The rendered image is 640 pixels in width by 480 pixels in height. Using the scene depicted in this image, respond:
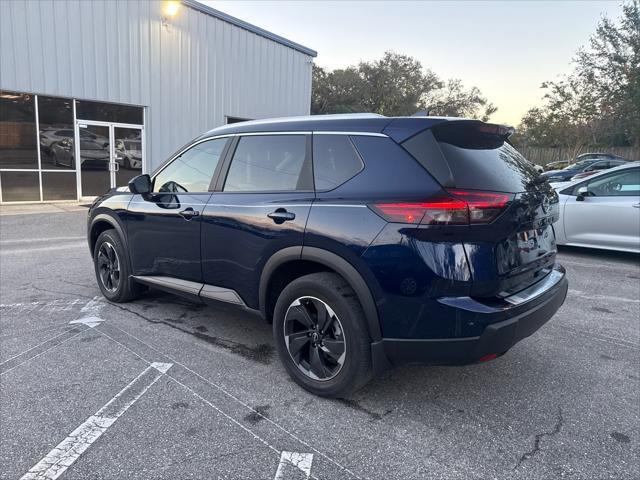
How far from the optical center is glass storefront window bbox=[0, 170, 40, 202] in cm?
1248

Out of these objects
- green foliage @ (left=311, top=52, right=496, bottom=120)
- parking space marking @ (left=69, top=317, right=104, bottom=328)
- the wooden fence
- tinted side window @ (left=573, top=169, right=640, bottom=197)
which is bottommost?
parking space marking @ (left=69, top=317, right=104, bottom=328)

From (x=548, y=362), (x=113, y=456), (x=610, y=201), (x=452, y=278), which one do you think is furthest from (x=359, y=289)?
(x=610, y=201)

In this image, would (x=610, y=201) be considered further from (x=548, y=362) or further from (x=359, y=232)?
(x=359, y=232)

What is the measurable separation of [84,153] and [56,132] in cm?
92

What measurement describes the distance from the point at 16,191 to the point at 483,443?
13629mm

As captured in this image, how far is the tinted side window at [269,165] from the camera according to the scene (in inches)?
131

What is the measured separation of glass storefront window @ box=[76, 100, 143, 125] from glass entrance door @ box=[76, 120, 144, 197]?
5.9 inches

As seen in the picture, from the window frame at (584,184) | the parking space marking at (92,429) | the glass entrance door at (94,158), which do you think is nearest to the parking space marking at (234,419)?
the parking space marking at (92,429)

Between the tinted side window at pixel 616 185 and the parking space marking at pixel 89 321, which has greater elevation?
the tinted side window at pixel 616 185

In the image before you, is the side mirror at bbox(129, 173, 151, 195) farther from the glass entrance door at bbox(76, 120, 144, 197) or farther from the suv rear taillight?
the glass entrance door at bbox(76, 120, 144, 197)

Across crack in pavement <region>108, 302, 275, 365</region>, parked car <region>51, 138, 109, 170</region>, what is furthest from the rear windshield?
parked car <region>51, 138, 109, 170</region>

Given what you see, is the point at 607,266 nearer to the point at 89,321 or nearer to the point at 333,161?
the point at 333,161

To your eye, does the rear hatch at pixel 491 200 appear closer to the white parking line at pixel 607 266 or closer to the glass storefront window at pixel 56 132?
the white parking line at pixel 607 266

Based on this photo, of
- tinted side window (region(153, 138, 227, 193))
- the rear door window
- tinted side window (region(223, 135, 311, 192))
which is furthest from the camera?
tinted side window (region(153, 138, 227, 193))
